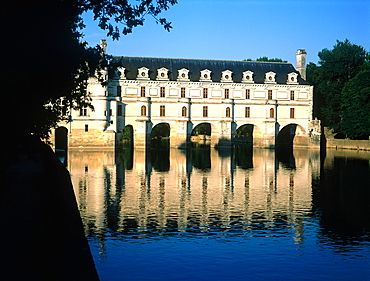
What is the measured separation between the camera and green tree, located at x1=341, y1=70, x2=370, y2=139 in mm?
56156

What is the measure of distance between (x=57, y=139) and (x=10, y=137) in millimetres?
56001

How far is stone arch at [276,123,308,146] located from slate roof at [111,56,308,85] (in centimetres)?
594

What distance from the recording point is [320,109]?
70.2 metres

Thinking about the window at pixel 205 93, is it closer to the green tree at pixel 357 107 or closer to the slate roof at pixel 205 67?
the slate roof at pixel 205 67

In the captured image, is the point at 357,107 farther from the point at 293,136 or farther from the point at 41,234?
the point at 41,234

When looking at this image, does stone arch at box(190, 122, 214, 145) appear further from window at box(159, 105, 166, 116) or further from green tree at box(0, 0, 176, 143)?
green tree at box(0, 0, 176, 143)

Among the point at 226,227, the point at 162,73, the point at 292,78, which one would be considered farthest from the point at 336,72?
the point at 226,227

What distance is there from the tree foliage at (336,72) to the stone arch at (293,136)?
162 inches

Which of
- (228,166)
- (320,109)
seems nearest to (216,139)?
(320,109)

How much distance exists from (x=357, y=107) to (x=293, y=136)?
1112cm

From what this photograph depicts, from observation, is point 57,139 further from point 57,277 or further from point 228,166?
point 57,277

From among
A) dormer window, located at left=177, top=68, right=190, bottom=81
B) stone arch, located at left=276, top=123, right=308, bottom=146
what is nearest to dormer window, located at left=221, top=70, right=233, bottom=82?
dormer window, located at left=177, top=68, right=190, bottom=81

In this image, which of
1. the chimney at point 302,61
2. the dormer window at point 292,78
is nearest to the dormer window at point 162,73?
the dormer window at point 292,78

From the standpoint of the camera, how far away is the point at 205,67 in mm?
61719
